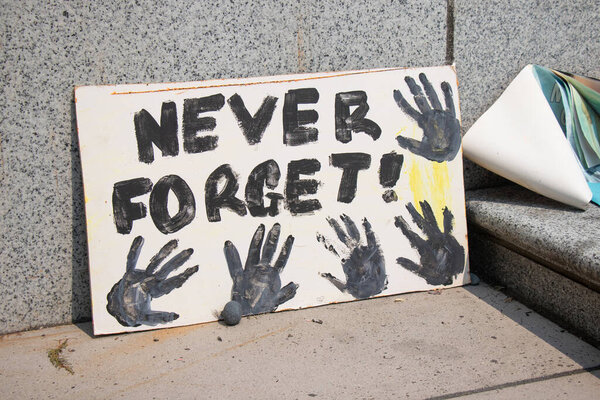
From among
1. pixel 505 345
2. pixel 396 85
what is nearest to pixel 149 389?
pixel 505 345

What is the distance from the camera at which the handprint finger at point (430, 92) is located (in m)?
3.04

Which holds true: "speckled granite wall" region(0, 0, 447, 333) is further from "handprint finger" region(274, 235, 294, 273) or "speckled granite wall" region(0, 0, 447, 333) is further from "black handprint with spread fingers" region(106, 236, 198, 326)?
"handprint finger" region(274, 235, 294, 273)

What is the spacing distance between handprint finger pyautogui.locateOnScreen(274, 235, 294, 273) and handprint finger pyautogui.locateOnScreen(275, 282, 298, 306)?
9 cm

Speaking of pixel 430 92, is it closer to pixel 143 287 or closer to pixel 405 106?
pixel 405 106

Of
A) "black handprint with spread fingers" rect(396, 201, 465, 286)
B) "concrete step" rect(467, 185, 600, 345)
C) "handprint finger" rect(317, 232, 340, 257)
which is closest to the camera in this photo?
"concrete step" rect(467, 185, 600, 345)

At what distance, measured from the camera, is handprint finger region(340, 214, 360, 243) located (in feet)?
9.54

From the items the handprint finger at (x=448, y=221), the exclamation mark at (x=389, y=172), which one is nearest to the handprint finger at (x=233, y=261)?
the exclamation mark at (x=389, y=172)

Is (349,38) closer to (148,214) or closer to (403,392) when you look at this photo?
(148,214)

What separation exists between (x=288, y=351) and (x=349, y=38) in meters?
1.56

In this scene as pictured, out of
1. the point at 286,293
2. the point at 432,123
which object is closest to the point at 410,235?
the point at 432,123

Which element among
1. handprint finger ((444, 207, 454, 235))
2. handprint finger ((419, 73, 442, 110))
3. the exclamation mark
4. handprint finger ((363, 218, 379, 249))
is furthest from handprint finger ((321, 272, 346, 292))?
handprint finger ((419, 73, 442, 110))

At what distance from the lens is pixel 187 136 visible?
274cm

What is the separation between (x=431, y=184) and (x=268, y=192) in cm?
83

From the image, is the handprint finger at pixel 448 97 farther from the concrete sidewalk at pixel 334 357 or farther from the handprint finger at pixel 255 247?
the handprint finger at pixel 255 247
